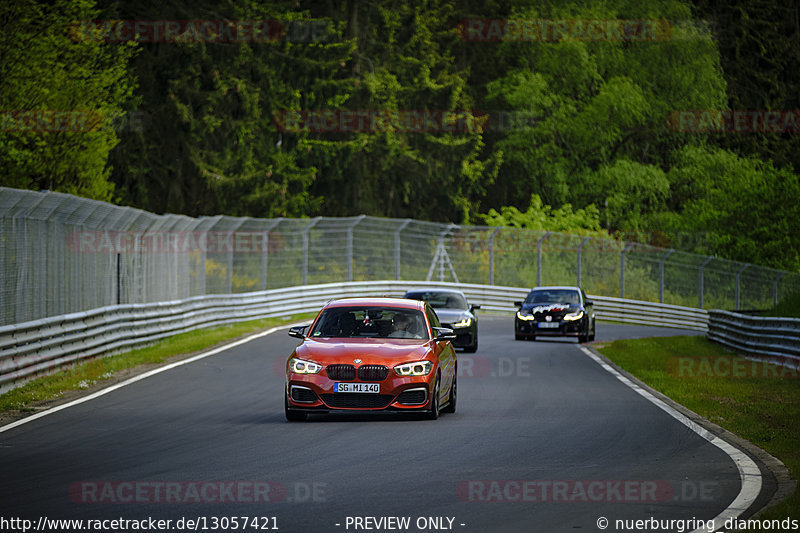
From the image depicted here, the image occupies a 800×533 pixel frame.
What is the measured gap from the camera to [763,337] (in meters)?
27.2

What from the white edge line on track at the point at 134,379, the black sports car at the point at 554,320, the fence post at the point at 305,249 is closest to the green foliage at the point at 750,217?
the fence post at the point at 305,249

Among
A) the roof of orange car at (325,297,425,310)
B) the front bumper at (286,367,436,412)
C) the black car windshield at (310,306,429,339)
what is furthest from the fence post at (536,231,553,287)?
the front bumper at (286,367,436,412)

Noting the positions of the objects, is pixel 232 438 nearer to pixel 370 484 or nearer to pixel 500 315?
pixel 370 484

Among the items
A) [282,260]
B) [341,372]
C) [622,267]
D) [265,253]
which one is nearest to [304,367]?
[341,372]

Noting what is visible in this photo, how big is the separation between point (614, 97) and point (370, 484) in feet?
190

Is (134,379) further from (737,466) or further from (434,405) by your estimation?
(737,466)

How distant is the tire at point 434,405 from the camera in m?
14.9

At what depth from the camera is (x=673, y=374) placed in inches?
922

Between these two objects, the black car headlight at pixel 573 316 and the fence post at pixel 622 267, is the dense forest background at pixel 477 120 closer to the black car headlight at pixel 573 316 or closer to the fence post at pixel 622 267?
the fence post at pixel 622 267

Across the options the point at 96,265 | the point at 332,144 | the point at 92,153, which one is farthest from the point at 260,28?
the point at 96,265

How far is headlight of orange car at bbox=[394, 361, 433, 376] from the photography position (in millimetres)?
14688

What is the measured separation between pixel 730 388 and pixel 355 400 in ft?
27.0

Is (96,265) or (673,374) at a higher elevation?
(96,265)

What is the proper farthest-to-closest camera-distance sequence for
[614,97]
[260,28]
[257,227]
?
[614,97] < [260,28] < [257,227]
